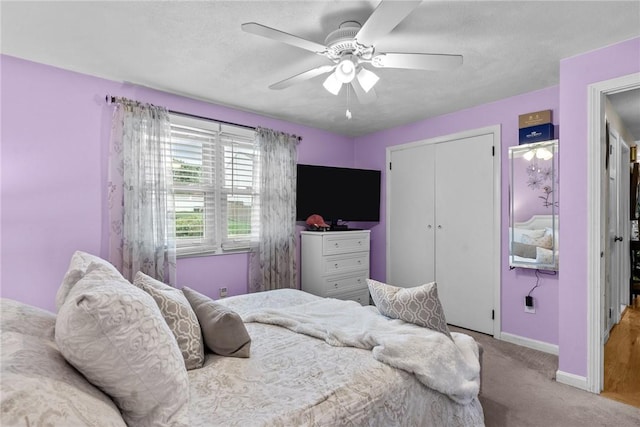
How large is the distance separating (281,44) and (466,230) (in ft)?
9.02

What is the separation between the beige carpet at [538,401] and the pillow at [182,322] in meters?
1.78

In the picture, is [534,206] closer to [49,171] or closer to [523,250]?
[523,250]

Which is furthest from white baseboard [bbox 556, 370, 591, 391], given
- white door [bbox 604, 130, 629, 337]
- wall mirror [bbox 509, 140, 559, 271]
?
white door [bbox 604, 130, 629, 337]

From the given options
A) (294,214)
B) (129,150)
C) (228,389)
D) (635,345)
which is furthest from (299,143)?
(635,345)

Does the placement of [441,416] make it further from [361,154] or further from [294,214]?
[361,154]

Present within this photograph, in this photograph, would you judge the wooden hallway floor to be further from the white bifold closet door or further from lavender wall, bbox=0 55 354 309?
lavender wall, bbox=0 55 354 309

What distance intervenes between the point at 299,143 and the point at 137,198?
2070 mm

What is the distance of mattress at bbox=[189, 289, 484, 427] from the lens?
114cm

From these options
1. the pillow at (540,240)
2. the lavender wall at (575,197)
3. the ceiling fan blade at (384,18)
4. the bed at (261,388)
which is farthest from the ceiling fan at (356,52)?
the pillow at (540,240)

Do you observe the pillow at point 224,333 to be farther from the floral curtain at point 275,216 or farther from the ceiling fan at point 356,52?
the floral curtain at point 275,216

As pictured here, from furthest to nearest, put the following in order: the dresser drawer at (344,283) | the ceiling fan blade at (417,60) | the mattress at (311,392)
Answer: the dresser drawer at (344,283), the ceiling fan blade at (417,60), the mattress at (311,392)

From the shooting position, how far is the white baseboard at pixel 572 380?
93.0 inches

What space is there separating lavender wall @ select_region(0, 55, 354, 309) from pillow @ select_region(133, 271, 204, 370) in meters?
1.71

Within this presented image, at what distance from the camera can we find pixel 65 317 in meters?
0.89
